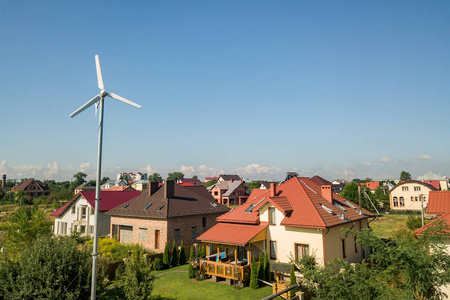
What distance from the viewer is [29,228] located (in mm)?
29422

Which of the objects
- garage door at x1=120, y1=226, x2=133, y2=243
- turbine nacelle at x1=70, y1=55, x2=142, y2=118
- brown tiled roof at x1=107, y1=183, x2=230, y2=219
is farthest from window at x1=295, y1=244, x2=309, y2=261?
garage door at x1=120, y1=226, x2=133, y2=243

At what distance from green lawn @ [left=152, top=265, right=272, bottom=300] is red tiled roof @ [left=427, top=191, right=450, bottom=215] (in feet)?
51.4

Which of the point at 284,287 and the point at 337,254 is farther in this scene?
the point at 337,254

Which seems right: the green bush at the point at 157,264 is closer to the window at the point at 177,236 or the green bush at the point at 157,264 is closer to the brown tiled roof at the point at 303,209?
the window at the point at 177,236

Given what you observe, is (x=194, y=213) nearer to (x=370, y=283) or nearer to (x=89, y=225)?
(x=89, y=225)

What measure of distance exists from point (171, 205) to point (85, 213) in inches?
640

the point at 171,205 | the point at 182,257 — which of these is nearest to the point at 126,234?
the point at 171,205

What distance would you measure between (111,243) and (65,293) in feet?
57.4

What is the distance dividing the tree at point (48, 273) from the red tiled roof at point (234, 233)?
999 cm

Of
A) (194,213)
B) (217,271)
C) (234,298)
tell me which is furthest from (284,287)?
(194,213)

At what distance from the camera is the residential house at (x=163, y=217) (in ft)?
104

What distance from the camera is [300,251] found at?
23078 millimetres

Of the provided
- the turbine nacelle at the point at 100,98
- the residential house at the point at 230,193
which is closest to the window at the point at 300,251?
the turbine nacelle at the point at 100,98

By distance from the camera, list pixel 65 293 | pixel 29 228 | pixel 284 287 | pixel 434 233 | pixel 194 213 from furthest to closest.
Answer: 1. pixel 194 213
2. pixel 29 228
3. pixel 284 287
4. pixel 65 293
5. pixel 434 233
